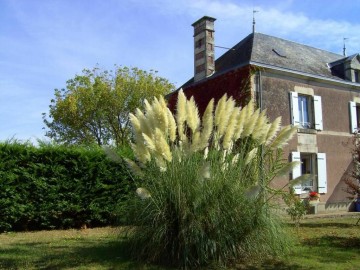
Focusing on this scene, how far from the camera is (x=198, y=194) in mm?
4930

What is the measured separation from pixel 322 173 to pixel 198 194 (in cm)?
1187

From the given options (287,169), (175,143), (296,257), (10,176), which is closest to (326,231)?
(296,257)

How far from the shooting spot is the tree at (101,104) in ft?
77.4

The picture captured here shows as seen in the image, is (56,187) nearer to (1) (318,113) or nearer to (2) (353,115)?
(1) (318,113)

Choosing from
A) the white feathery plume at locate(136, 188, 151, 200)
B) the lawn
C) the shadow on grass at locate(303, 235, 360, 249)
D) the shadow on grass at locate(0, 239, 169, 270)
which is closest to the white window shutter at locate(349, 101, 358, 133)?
the lawn

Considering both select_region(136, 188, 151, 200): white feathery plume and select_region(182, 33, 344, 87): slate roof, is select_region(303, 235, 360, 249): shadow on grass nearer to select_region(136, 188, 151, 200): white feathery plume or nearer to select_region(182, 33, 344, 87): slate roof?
select_region(136, 188, 151, 200): white feathery plume

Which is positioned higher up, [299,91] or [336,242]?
[299,91]

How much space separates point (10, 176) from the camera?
973 cm

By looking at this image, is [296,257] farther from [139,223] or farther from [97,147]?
[97,147]

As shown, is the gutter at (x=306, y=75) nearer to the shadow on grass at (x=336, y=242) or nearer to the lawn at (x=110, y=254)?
the lawn at (x=110, y=254)

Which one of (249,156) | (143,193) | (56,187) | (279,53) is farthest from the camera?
(279,53)

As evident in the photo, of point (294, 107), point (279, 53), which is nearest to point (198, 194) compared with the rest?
point (294, 107)

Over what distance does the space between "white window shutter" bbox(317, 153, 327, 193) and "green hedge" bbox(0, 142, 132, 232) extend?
310 inches

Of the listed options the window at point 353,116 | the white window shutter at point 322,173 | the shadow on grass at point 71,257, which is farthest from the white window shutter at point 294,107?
the shadow on grass at point 71,257
